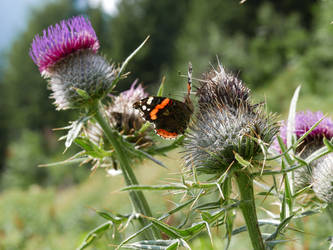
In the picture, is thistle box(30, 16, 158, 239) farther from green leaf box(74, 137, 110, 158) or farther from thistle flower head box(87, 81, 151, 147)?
thistle flower head box(87, 81, 151, 147)

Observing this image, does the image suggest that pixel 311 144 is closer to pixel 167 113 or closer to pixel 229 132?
pixel 229 132

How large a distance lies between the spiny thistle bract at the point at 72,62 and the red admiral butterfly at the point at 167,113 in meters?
0.57

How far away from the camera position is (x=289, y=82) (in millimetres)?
28328

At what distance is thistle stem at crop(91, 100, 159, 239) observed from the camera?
2.60 meters

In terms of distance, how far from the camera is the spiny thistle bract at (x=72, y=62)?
10.2ft

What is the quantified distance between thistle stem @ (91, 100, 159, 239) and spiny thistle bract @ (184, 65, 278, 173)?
0.44 m

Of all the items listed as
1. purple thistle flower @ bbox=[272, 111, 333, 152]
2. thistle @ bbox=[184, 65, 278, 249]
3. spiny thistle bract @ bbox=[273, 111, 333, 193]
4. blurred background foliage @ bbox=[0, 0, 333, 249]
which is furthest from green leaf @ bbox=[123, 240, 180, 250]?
blurred background foliage @ bbox=[0, 0, 333, 249]

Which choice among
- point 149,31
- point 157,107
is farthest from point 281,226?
point 149,31

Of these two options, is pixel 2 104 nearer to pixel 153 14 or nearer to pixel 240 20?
pixel 153 14

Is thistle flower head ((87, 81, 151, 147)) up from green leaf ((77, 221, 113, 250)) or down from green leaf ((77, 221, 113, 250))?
up

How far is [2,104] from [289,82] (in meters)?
42.2

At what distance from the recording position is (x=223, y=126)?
8.06ft

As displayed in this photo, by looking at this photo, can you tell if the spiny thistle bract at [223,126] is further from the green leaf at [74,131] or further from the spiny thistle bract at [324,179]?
the green leaf at [74,131]

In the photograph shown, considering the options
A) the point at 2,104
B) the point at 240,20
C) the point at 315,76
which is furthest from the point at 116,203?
the point at 2,104
